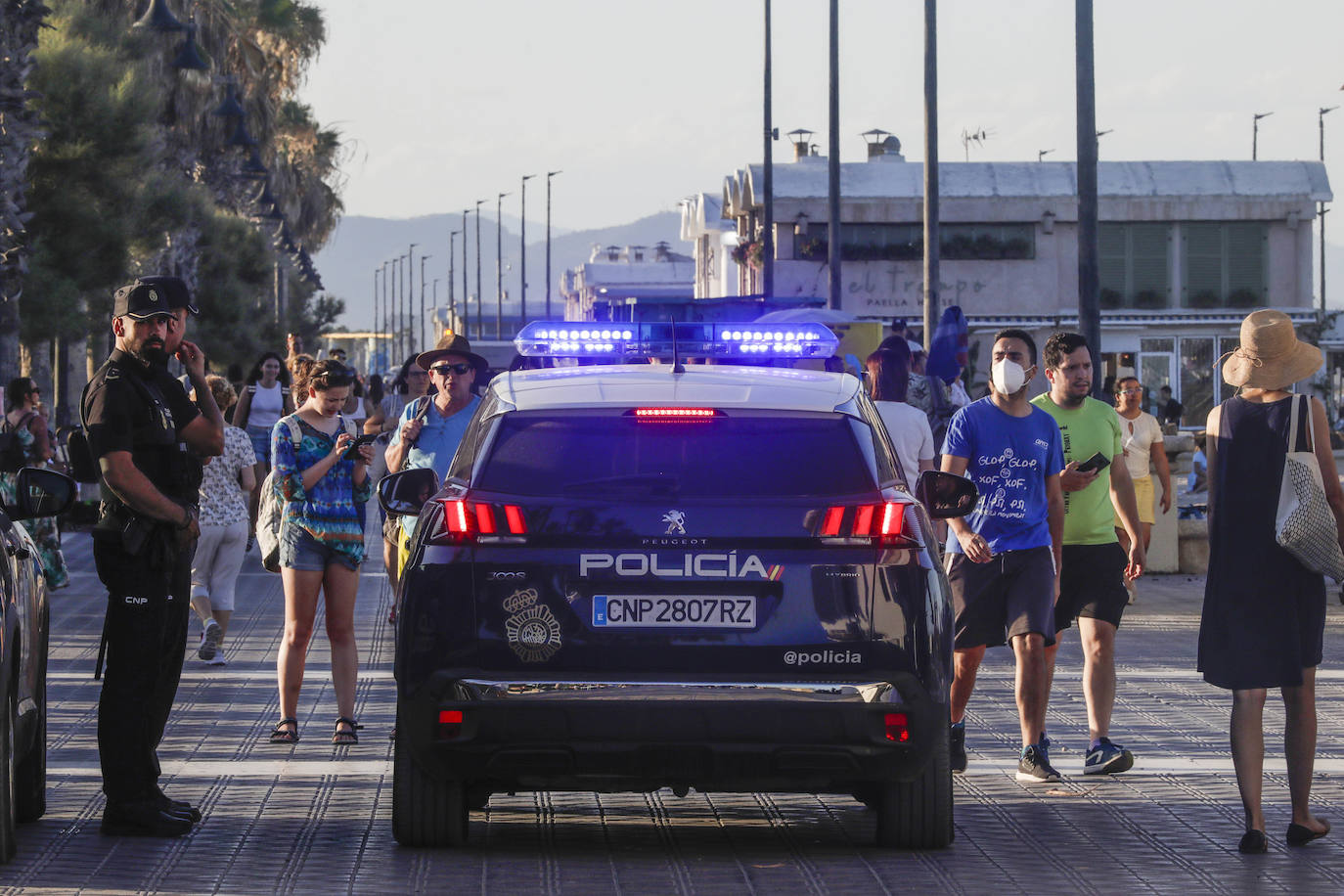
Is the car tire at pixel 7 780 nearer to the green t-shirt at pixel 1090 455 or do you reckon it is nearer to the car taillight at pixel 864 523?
the car taillight at pixel 864 523

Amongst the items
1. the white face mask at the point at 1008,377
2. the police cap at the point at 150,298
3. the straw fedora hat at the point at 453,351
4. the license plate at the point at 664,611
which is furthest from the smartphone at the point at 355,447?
the license plate at the point at 664,611

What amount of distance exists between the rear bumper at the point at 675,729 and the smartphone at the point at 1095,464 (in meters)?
2.62

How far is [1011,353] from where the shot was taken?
8.96m

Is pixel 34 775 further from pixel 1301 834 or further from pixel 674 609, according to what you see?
pixel 1301 834

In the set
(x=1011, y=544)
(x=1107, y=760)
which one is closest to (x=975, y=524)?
(x=1011, y=544)

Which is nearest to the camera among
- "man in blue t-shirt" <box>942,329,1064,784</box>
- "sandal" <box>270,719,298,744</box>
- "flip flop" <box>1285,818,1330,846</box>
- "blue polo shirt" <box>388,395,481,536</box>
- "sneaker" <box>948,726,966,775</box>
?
"flip flop" <box>1285,818,1330,846</box>

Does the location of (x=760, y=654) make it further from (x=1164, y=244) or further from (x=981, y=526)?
(x=1164, y=244)

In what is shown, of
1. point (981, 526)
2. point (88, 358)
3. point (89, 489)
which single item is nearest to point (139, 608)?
point (981, 526)

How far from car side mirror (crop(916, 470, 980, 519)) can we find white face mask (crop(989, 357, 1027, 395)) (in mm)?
1007

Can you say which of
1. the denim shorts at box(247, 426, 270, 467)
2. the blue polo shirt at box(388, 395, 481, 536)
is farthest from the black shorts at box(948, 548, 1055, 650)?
the denim shorts at box(247, 426, 270, 467)

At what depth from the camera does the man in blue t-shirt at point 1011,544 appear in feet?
28.4

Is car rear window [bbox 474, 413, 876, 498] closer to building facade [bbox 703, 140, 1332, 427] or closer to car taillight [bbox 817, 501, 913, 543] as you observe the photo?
car taillight [bbox 817, 501, 913, 543]

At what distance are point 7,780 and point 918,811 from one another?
2.82 metres

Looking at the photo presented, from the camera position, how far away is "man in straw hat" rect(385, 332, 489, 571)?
10.3m
